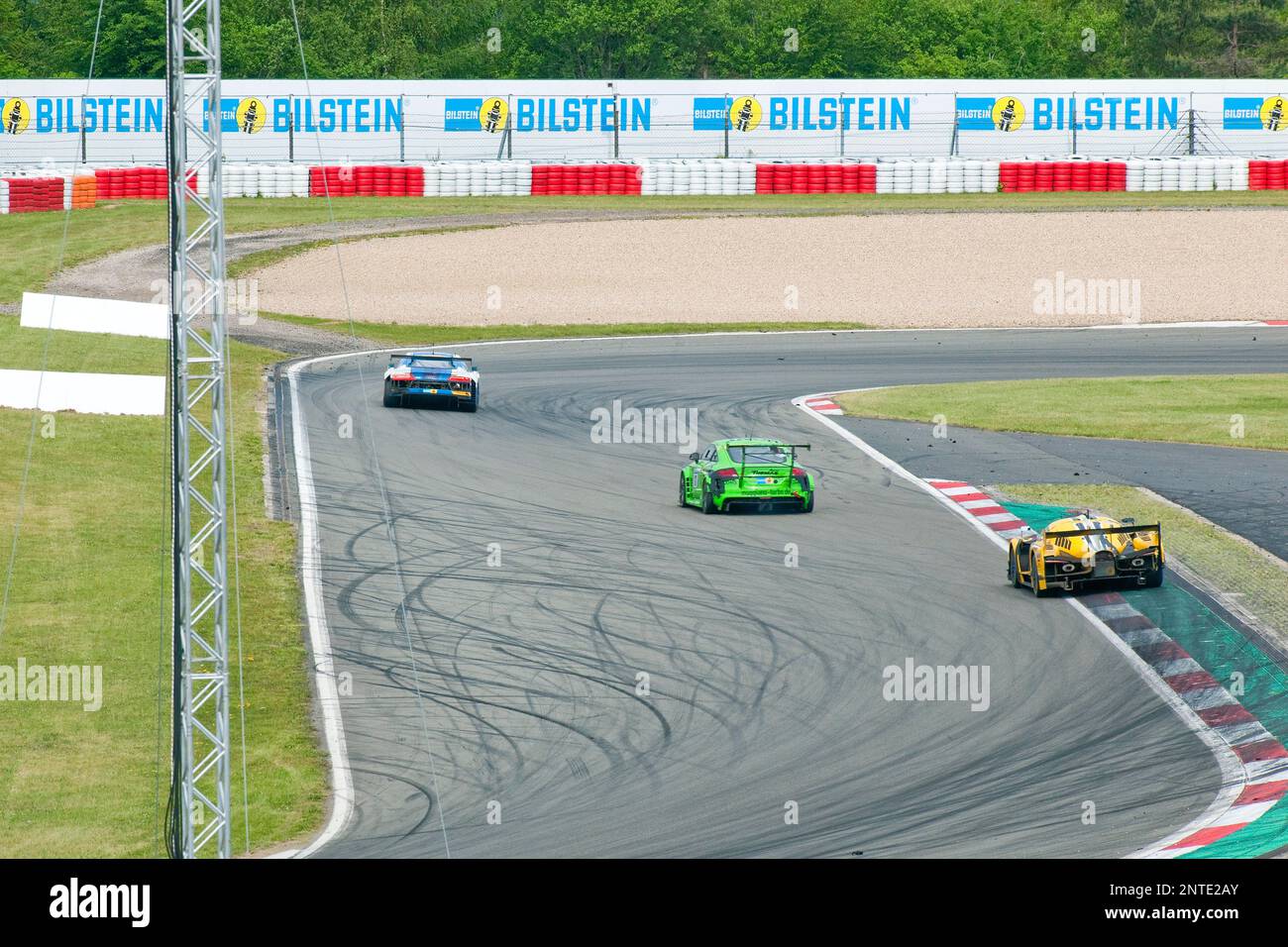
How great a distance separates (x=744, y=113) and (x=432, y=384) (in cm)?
3245

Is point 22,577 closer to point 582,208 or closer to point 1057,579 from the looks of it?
point 1057,579

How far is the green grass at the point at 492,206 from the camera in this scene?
49750 millimetres

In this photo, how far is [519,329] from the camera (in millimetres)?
42594

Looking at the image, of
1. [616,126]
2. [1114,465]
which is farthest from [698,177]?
[1114,465]

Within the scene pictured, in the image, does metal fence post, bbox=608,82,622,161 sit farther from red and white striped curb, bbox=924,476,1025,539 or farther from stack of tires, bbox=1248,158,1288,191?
red and white striped curb, bbox=924,476,1025,539

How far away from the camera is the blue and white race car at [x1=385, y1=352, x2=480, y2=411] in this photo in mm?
31672

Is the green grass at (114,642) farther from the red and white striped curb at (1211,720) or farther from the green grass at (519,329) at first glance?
the green grass at (519,329)

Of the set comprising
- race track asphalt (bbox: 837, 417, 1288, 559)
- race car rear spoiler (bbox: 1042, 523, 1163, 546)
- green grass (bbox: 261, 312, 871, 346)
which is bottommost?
race track asphalt (bbox: 837, 417, 1288, 559)

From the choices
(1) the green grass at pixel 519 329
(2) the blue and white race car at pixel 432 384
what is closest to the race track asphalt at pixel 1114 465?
(2) the blue and white race car at pixel 432 384

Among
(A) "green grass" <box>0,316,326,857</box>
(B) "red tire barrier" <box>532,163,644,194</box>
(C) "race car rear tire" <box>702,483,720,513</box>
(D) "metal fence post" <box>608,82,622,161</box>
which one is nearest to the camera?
(A) "green grass" <box>0,316,326,857</box>

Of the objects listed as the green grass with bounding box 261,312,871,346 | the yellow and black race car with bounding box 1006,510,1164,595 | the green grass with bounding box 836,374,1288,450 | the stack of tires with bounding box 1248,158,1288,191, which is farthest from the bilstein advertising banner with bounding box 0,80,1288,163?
the yellow and black race car with bounding box 1006,510,1164,595

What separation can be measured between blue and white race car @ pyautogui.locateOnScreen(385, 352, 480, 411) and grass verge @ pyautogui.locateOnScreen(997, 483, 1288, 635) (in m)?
10.3

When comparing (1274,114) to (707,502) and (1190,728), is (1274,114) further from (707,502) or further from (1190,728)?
(1190,728)
